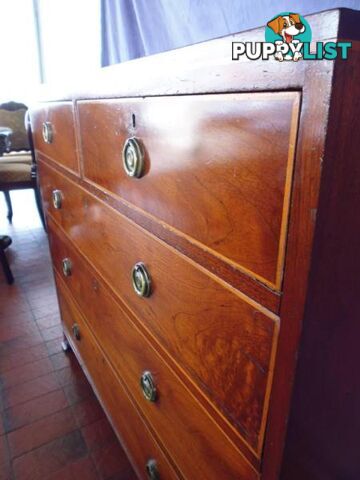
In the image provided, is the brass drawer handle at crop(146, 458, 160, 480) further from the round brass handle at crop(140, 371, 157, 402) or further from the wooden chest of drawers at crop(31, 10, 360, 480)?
the round brass handle at crop(140, 371, 157, 402)

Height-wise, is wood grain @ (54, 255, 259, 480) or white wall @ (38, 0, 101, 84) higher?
white wall @ (38, 0, 101, 84)

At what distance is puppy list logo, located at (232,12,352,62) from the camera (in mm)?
252

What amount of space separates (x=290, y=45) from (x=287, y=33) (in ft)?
0.03

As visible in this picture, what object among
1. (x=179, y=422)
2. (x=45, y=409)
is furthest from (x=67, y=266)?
(x=179, y=422)

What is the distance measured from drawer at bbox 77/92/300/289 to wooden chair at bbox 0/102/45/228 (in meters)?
1.87

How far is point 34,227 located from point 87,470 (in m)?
2.44

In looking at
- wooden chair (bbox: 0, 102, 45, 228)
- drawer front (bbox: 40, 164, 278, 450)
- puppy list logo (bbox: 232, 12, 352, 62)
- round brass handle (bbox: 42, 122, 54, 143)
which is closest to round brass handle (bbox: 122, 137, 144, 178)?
drawer front (bbox: 40, 164, 278, 450)

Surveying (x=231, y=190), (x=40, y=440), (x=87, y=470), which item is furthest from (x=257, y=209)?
(x=40, y=440)

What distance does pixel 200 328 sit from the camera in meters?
0.47

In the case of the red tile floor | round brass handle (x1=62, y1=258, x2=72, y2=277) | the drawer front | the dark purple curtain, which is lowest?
the red tile floor

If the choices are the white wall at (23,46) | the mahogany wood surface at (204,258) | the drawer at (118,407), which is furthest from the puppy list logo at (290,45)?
the white wall at (23,46)

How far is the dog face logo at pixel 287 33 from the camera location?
27 centimetres

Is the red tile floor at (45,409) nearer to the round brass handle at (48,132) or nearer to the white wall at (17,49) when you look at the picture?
the round brass handle at (48,132)

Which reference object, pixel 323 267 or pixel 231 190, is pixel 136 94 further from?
pixel 323 267
